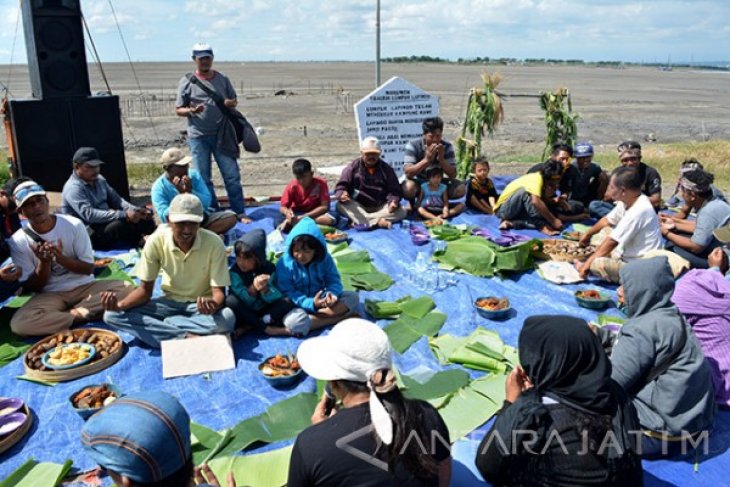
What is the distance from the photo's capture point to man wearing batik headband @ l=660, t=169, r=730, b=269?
18.9ft

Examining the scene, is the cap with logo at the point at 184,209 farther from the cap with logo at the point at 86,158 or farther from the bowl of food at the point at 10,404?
the cap with logo at the point at 86,158

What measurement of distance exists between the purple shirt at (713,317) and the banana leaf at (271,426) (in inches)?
98.0

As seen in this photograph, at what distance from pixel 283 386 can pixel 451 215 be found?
4.47m

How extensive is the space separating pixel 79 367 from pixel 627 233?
4.80 meters

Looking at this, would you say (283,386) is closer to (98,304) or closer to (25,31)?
(98,304)

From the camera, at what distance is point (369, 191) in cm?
809

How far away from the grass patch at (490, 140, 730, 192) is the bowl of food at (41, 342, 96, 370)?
391 inches

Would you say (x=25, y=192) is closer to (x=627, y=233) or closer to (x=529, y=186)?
(x=627, y=233)

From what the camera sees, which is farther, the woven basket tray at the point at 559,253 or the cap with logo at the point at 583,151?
the cap with logo at the point at 583,151

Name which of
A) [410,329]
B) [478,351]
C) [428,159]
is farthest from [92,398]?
[428,159]

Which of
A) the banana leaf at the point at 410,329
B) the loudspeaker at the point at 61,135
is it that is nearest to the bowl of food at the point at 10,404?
the banana leaf at the point at 410,329

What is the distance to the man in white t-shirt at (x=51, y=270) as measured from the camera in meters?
4.85

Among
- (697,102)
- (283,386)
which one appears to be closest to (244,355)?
(283,386)

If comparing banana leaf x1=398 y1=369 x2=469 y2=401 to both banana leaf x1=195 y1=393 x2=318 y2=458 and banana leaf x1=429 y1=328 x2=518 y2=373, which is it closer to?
banana leaf x1=429 y1=328 x2=518 y2=373
